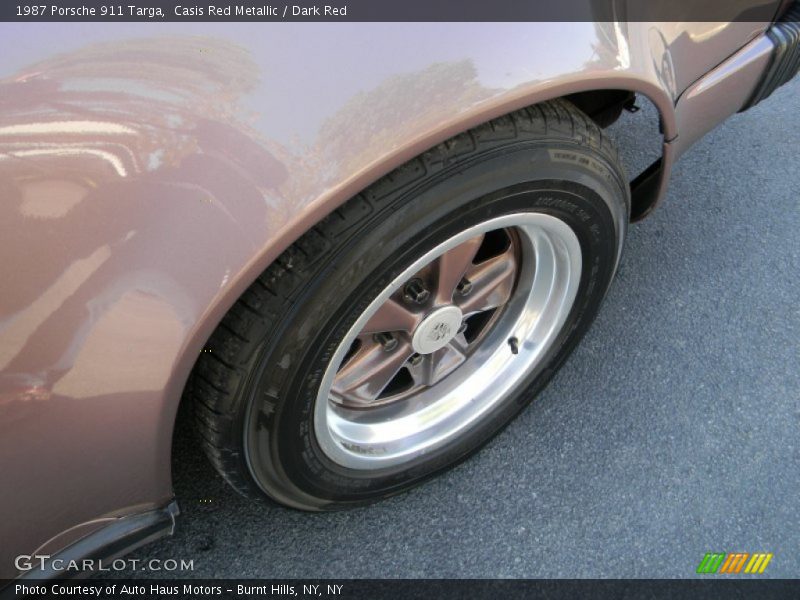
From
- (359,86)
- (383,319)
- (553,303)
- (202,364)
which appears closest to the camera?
(359,86)

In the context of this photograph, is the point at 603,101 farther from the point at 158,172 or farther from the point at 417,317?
the point at 158,172

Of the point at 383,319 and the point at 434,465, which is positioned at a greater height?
the point at 383,319

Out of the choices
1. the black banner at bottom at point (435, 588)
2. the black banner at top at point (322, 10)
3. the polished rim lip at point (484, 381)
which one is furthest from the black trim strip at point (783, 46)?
the black banner at bottom at point (435, 588)

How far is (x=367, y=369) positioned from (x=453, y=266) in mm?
313

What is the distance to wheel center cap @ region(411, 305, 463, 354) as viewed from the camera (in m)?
1.51

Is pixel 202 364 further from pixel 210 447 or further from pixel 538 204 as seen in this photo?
pixel 538 204

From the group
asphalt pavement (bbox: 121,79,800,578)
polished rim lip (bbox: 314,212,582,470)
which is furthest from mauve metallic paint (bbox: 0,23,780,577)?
asphalt pavement (bbox: 121,79,800,578)


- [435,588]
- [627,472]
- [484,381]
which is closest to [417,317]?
[484,381]

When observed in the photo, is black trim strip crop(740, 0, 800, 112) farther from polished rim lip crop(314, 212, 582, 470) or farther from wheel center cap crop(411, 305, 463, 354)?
wheel center cap crop(411, 305, 463, 354)

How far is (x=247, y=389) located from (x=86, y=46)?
0.58 metres

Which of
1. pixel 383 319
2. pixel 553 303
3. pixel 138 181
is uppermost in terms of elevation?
pixel 138 181

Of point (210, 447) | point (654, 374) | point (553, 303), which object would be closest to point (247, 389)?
point (210, 447)

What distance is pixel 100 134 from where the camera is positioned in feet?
2.90

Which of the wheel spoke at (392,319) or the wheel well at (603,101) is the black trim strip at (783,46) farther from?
the wheel spoke at (392,319)
